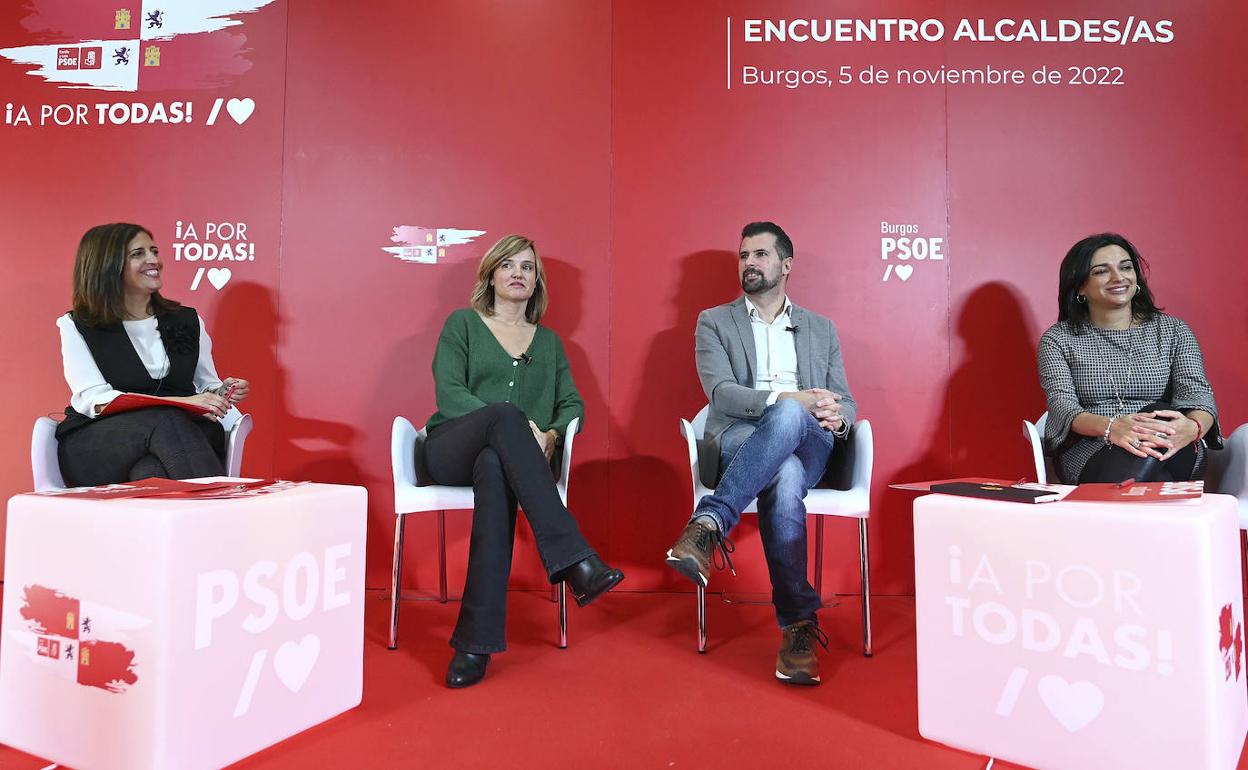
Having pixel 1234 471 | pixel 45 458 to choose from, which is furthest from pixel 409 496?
pixel 1234 471

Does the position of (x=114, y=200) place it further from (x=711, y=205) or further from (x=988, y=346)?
(x=988, y=346)

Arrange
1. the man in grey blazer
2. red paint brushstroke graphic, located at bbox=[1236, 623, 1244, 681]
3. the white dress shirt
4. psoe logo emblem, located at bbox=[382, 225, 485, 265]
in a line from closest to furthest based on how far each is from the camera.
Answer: red paint brushstroke graphic, located at bbox=[1236, 623, 1244, 681], the man in grey blazer, the white dress shirt, psoe logo emblem, located at bbox=[382, 225, 485, 265]

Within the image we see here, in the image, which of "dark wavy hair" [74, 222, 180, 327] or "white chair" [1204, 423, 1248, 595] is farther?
"dark wavy hair" [74, 222, 180, 327]

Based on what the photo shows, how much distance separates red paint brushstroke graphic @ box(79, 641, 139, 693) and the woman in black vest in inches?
36.2

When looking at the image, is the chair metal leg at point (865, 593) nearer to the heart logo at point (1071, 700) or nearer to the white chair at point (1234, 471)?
the heart logo at point (1071, 700)

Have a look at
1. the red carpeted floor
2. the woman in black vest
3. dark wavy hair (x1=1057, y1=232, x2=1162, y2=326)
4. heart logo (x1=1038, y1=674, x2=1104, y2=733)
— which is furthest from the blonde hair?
heart logo (x1=1038, y1=674, x2=1104, y2=733)

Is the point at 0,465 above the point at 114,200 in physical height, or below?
below

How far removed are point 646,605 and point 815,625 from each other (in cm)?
87

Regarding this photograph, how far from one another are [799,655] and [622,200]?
1898 mm

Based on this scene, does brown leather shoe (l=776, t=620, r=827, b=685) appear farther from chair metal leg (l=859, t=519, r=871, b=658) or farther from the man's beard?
the man's beard

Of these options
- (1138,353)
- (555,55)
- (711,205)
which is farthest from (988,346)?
(555,55)

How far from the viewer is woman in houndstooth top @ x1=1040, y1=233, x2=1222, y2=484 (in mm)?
2402

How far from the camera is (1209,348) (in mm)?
3055

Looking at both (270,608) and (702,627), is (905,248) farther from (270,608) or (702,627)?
(270,608)
